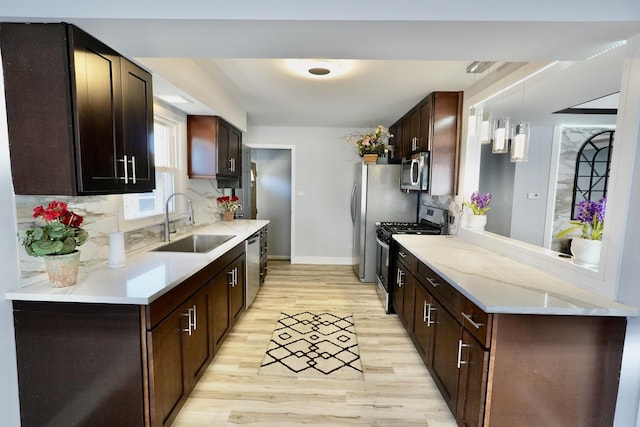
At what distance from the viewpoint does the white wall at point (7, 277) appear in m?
1.38

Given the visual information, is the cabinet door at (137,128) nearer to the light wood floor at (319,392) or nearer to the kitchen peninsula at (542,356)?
the light wood floor at (319,392)

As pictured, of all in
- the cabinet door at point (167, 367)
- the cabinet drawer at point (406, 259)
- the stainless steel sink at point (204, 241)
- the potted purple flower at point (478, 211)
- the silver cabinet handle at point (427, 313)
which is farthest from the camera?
the stainless steel sink at point (204, 241)

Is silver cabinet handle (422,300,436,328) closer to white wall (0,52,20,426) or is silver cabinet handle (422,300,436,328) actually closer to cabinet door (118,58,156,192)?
cabinet door (118,58,156,192)

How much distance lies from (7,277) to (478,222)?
3375 millimetres

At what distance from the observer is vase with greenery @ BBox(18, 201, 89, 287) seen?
1381mm

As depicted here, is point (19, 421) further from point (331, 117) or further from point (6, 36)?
point (331, 117)

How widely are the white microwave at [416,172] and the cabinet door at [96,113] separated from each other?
2.80m

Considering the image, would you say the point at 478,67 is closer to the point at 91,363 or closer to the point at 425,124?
the point at 425,124

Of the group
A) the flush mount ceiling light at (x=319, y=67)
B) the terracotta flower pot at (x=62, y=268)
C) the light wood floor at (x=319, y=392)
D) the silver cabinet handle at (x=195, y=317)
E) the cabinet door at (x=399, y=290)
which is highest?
the flush mount ceiling light at (x=319, y=67)

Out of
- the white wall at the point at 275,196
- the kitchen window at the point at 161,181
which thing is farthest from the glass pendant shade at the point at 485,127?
the white wall at the point at 275,196

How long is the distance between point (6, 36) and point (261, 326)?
270 cm

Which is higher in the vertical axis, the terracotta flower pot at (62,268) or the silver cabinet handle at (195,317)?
the terracotta flower pot at (62,268)

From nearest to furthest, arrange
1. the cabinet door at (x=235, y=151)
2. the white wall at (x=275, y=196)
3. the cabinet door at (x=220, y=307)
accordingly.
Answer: the cabinet door at (x=220, y=307), the cabinet door at (x=235, y=151), the white wall at (x=275, y=196)

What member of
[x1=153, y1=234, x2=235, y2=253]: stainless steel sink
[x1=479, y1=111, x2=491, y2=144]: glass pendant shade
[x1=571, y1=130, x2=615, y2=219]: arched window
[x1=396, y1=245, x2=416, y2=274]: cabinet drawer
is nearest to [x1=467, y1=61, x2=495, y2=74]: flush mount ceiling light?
[x1=479, y1=111, x2=491, y2=144]: glass pendant shade
